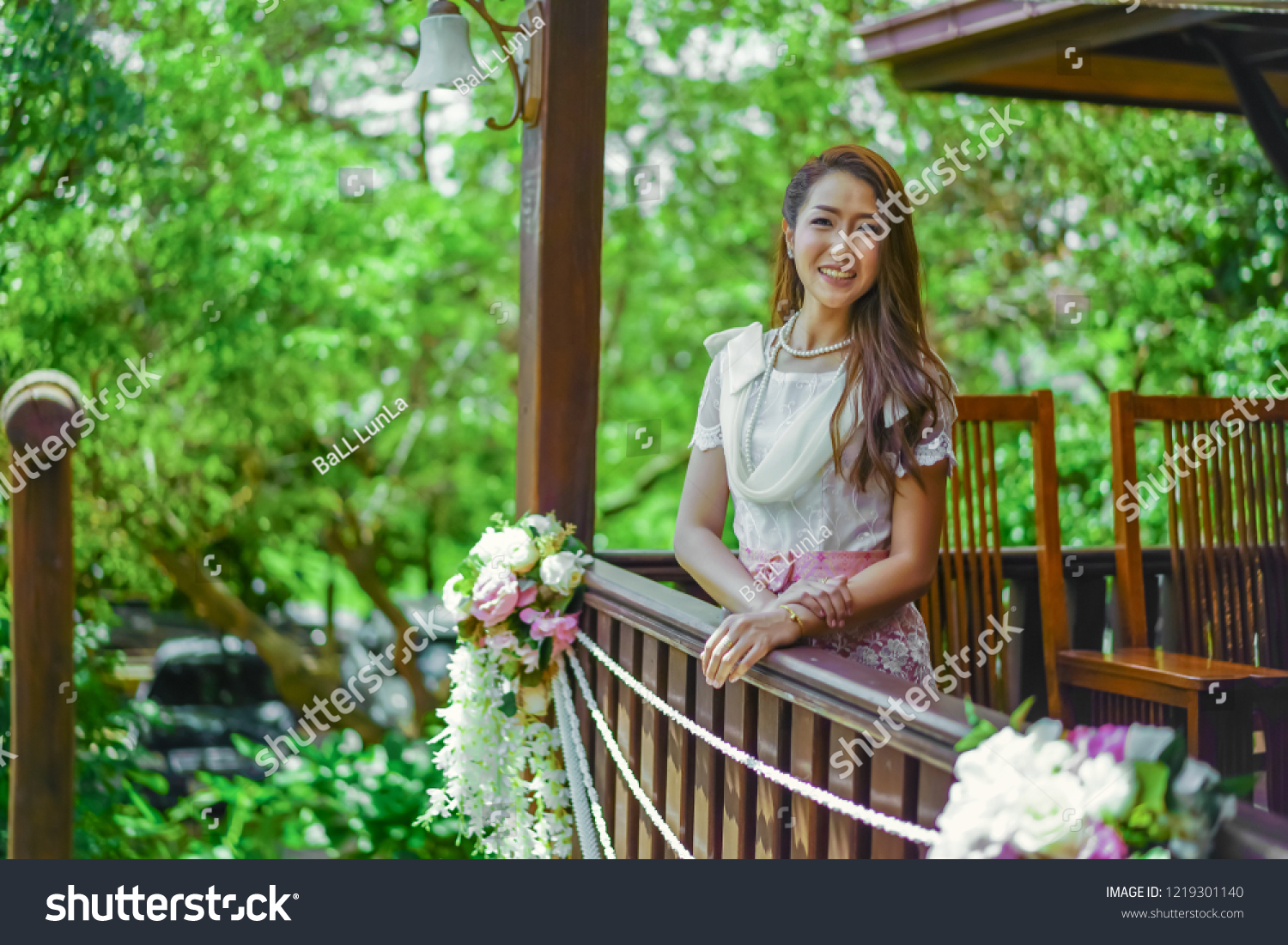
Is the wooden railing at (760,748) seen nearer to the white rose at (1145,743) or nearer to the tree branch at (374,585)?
the white rose at (1145,743)

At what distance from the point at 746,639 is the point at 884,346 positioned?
0.58 metres

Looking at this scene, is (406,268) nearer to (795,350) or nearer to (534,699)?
(534,699)

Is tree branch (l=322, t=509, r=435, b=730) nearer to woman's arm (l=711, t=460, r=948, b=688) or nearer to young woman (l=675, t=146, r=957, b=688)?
young woman (l=675, t=146, r=957, b=688)

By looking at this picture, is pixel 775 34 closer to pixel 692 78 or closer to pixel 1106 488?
pixel 692 78

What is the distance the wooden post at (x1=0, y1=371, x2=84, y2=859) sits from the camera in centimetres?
249

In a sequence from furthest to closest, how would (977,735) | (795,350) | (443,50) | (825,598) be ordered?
(443,50)
(795,350)
(825,598)
(977,735)

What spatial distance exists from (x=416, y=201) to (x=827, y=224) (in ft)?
17.5

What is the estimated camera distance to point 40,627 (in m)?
2.51

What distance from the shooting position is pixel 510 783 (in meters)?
3.11

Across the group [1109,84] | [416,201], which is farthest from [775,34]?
[1109,84]

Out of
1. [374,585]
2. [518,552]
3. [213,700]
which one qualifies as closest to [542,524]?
[518,552]

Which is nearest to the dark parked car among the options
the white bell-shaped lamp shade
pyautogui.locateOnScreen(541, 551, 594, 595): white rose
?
pyautogui.locateOnScreen(541, 551, 594, 595): white rose

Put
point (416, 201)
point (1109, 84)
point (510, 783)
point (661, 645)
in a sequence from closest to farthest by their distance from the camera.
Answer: point (661, 645) → point (510, 783) → point (1109, 84) → point (416, 201)

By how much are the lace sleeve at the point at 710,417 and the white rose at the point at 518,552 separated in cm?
80
